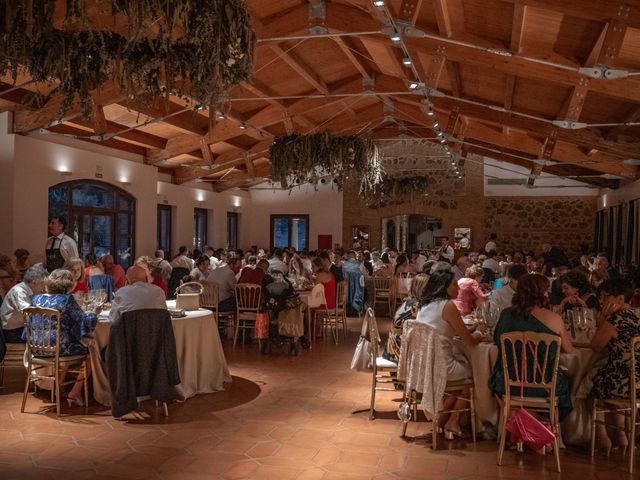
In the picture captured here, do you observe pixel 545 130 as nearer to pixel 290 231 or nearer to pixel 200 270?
pixel 200 270

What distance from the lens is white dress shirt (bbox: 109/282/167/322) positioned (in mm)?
4832

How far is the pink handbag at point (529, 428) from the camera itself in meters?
4.00

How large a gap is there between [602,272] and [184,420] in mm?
5034

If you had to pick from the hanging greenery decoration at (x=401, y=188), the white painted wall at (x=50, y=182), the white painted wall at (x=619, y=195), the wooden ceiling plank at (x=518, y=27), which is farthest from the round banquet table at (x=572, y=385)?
the hanging greenery decoration at (x=401, y=188)

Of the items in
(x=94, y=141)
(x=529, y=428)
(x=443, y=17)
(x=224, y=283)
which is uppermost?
(x=443, y=17)

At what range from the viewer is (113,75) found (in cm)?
401

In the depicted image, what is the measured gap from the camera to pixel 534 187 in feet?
58.3

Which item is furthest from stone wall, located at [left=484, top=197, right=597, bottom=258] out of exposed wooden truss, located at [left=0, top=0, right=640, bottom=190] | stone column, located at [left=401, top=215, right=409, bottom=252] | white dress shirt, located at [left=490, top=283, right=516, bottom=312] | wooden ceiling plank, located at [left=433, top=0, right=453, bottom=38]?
white dress shirt, located at [left=490, top=283, right=516, bottom=312]

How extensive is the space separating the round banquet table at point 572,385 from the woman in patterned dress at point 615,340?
0.35ft

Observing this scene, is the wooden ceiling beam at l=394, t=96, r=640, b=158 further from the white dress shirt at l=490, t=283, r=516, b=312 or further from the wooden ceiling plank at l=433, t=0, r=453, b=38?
the white dress shirt at l=490, t=283, r=516, b=312

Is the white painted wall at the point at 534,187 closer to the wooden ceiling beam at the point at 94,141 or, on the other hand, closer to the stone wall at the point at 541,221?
the stone wall at the point at 541,221

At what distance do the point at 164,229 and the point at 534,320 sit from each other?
12657 mm

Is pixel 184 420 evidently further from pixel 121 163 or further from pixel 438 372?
pixel 121 163

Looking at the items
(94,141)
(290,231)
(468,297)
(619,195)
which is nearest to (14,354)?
(468,297)
